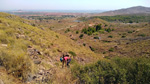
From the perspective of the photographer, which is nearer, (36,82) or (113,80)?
(36,82)

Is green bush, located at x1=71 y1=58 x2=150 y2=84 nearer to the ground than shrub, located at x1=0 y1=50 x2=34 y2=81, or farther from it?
nearer to the ground

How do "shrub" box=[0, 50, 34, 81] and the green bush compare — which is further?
the green bush

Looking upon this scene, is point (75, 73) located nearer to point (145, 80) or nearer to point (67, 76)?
point (67, 76)

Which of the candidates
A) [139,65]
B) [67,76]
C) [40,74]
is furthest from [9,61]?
[139,65]

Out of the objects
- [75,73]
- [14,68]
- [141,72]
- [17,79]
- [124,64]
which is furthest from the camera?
[124,64]

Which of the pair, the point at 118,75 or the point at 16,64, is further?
the point at 118,75

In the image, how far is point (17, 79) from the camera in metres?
3.99

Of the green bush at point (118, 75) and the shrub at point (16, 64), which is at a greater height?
the shrub at point (16, 64)

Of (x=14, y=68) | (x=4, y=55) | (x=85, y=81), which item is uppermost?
(x=4, y=55)

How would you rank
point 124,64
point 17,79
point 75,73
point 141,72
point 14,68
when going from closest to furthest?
point 17,79
point 14,68
point 141,72
point 75,73
point 124,64

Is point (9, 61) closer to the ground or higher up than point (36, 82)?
higher up

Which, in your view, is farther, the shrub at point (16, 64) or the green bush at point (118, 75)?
the green bush at point (118, 75)

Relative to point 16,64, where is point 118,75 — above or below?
below

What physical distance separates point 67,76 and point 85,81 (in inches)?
34.1
